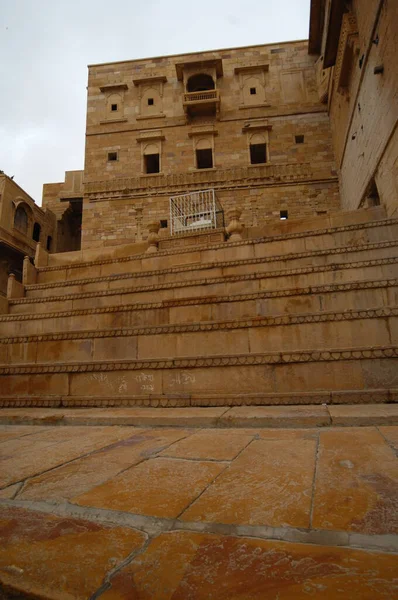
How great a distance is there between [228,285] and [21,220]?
20.2 m

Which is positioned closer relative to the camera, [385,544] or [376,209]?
[385,544]

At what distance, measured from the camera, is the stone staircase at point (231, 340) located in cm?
353

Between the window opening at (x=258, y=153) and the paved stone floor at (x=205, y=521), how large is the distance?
19334 mm

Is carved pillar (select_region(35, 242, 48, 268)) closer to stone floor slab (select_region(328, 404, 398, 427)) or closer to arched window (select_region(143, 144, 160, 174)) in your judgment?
stone floor slab (select_region(328, 404, 398, 427))

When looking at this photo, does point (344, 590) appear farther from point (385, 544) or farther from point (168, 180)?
point (168, 180)

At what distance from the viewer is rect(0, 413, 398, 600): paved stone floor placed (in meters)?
0.88

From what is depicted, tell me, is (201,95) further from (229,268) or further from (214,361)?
(214,361)

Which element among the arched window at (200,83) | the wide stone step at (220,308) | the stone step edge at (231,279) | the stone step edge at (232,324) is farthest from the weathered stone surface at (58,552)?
the arched window at (200,83)

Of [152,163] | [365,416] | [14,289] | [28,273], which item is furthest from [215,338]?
Answer: [152,163]

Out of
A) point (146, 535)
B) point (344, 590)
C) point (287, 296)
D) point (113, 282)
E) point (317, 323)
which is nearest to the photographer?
point (344, 590)

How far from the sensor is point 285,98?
60.1 feet

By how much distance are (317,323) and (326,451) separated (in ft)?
7.17

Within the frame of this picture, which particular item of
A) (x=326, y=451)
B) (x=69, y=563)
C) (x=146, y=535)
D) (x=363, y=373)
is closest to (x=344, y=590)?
(x=146, y=535)

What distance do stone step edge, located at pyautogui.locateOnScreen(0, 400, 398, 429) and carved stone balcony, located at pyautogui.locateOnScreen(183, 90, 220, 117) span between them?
18695mm
